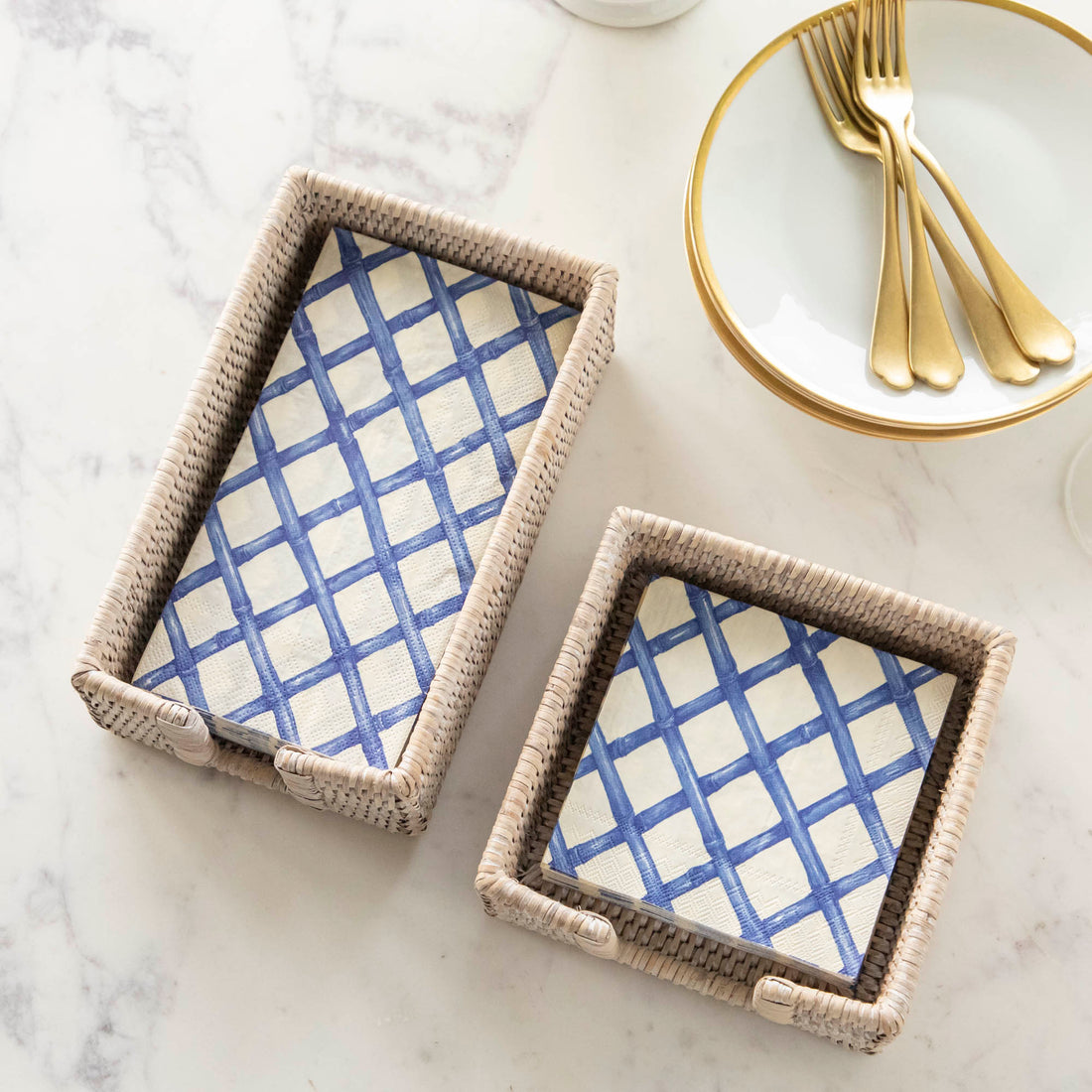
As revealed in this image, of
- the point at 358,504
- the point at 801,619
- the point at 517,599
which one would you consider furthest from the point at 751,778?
the point at 358,504

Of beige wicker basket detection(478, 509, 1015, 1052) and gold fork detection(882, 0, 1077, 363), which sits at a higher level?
gold fork detection(882, 0, 1077, 363)

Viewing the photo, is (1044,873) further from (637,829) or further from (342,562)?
(342,562)

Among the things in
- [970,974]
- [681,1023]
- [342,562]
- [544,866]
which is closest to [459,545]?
[342,562]

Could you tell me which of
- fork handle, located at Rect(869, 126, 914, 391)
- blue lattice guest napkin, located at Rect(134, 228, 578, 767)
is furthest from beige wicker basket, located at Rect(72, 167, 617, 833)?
fork handle, located at Rect(869, 126, 914, 391)

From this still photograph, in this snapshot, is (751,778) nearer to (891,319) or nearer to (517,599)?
(517,599)

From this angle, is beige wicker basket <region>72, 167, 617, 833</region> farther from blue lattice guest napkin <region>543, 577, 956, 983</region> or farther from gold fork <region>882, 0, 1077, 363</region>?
gold fork <region>882, 0, 1077, 363</region>

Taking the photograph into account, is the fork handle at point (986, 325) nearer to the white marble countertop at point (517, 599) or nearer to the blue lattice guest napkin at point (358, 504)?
the white marble countertop at point (517, 599)

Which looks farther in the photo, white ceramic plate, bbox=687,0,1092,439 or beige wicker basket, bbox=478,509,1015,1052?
white ceramic plate, bbox=687,0,1092,439
